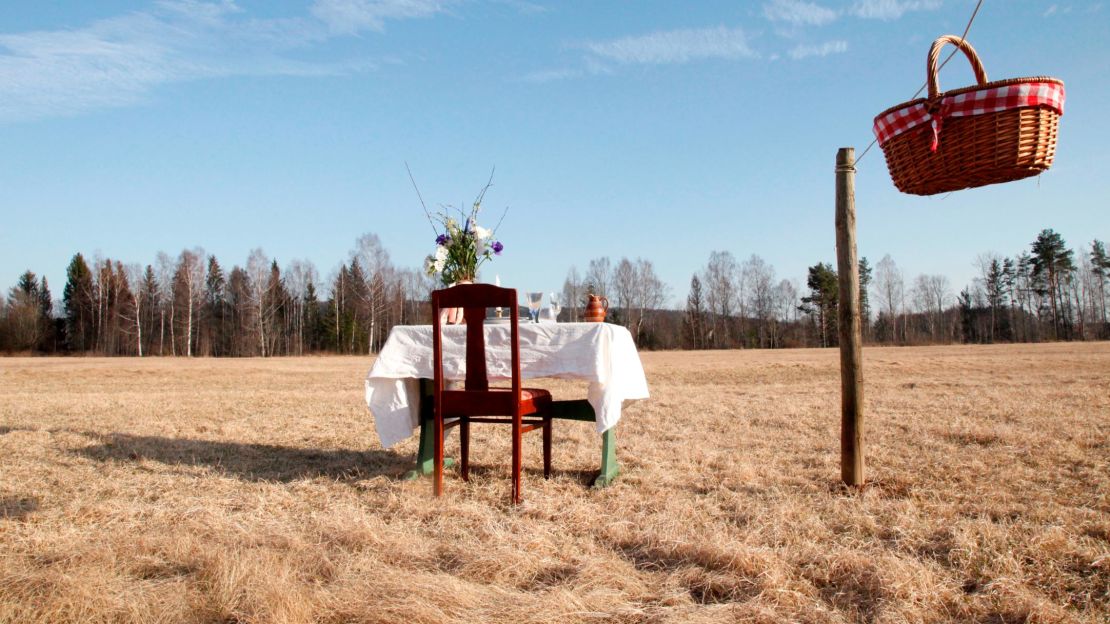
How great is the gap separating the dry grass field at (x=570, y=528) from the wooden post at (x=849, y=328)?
0.25 metres

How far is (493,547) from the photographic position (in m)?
3.26

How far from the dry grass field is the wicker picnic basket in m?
1.74

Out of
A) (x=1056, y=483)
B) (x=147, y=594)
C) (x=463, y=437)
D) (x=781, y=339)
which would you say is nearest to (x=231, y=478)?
(x=463, y=437)

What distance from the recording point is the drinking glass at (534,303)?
17.7 ft

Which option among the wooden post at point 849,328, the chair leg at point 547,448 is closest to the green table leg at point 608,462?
the chair leg at point 547,448

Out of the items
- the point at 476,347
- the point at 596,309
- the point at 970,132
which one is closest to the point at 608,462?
the point at 596,309

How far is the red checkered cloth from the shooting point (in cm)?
296

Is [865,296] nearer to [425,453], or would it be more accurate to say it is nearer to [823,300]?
[823,300]

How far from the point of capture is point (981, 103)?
3.05m

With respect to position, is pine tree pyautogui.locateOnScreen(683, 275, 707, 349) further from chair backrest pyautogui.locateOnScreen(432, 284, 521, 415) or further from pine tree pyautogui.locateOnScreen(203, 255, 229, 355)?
chair backrest pyautogui.locateOnScreen(432, 284, 521, 415)

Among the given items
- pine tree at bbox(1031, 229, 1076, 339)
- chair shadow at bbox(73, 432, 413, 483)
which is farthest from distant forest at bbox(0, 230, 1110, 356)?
chair shadow at bbox(73, 432, 413, 483)

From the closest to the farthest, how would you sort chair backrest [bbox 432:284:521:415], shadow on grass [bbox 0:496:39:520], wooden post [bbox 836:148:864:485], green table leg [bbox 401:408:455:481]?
shadow on grass [bbox 0:496:39:520] < chair backrest [bbox 432:284:521:415] < wooden post [bbox 836:148:864:485] < green table leg [bbox 401:408:455:481]

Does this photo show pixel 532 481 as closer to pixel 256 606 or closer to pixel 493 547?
pixel 493 547

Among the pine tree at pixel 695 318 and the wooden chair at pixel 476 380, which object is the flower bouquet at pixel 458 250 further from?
the pine tree at pixel 695 318
